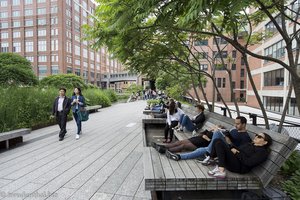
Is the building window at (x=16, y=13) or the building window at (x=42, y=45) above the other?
the building window at (x=16, y=13)

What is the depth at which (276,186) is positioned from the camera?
3537mm

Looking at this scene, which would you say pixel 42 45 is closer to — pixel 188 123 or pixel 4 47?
pixel 4 47

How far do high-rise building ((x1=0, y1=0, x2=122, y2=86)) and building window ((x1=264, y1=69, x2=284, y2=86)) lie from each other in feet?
154

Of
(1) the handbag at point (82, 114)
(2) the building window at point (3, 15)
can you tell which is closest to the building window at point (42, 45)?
(2) the building window at point (3, 15)

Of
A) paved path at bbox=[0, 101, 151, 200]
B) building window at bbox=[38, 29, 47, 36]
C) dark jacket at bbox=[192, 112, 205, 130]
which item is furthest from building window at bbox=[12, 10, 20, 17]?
dark jacket at bbox=[192, 112, 205, 130]

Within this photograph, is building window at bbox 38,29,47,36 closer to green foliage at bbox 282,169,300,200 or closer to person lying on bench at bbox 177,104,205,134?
person lying on bench at bbox 177,104,205,134

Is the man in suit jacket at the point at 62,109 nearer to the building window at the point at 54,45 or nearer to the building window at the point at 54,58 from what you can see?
the building window at the point at 54,58

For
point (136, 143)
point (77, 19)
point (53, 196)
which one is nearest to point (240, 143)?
point (53, 196)

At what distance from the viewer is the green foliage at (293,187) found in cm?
311

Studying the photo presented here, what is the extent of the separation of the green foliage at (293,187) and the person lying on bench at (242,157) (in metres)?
0.60

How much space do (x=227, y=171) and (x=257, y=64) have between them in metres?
38.3

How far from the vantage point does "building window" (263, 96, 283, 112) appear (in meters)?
28.8

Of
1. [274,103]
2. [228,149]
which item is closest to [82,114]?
[228,149]

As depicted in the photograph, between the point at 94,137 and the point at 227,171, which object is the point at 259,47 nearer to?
the point at 94,137
